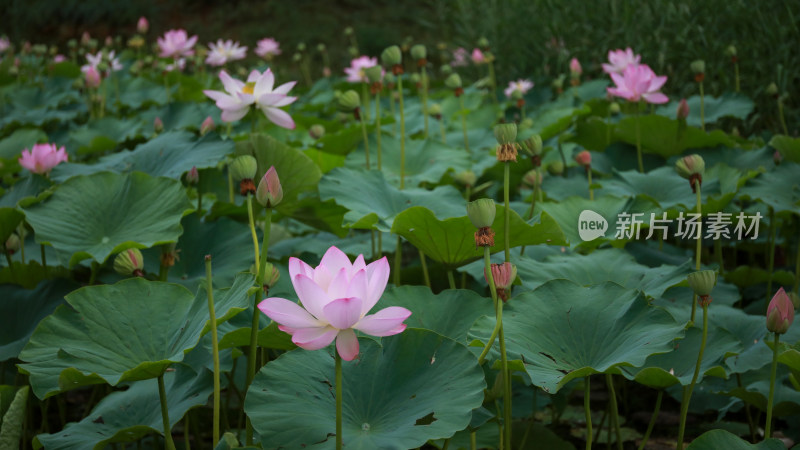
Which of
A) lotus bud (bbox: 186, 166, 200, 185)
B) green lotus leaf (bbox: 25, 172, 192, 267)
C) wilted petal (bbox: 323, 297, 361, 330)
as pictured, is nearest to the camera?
wilted petal (bbox: 323, 297, 361, 330)

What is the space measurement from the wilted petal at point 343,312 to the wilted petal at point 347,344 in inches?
0.5

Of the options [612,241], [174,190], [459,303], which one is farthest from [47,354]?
[612,241]

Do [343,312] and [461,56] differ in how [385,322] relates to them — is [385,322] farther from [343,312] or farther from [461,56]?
[461,56]

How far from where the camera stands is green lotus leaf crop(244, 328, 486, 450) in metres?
0.80

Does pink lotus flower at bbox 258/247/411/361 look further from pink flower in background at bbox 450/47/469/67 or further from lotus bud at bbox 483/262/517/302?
pink flower in background at bbox 450/47/469/67

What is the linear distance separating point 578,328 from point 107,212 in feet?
2.97

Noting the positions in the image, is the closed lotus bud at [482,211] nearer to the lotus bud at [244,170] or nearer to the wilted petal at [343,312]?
the wilted petal at [343,312]

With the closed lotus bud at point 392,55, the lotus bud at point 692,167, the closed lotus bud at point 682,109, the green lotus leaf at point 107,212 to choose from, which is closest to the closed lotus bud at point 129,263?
the green lotus leaf at point 107,212

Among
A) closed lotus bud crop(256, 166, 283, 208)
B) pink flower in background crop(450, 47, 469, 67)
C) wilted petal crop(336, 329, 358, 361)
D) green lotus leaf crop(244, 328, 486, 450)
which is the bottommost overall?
pink flower in background crop(450, 47, 469, 67)

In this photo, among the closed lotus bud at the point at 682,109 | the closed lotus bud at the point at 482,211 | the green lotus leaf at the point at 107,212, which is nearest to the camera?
the closed lotus bud at the point at 482,211

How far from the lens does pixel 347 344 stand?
75cm

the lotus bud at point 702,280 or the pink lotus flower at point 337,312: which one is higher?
the pink lotus flower at point 337,312

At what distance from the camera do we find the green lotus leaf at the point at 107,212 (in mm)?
1294

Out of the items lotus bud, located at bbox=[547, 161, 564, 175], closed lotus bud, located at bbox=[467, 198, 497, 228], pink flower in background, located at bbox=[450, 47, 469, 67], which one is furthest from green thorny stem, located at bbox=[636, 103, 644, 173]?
pink flower in background, located at bbox=[450, 47, 469, 67]
